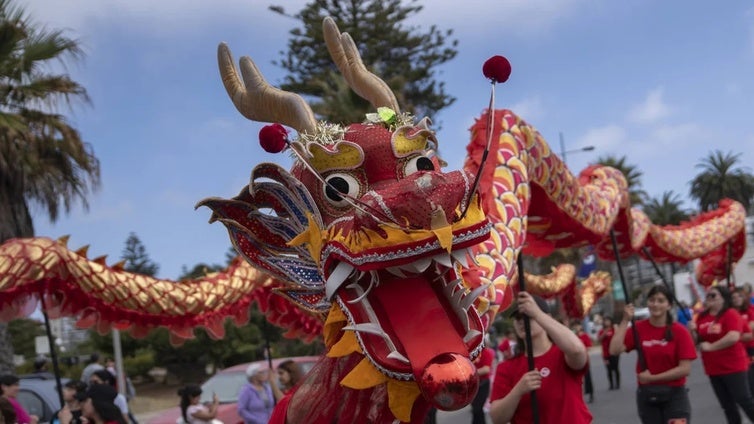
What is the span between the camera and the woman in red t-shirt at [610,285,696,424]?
5.64 metres

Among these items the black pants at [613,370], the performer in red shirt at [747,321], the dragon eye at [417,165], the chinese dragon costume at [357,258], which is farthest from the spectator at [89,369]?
the black pants at [613,370]

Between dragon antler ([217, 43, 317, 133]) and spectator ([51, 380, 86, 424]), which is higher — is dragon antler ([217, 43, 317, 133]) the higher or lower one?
the higher one

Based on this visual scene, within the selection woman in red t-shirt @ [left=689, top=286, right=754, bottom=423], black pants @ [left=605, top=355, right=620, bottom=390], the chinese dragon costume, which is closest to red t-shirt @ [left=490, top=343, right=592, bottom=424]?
the chinese dragon costume

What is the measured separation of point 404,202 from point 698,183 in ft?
163

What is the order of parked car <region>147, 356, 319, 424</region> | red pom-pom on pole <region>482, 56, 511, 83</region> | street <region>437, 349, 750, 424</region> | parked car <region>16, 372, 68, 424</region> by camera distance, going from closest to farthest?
red pom-pom on pole <region>482, 56, 511, 83</region>, parked car <region>16, 372, 68, 424</region>, parked car <region>147, 356, 319, 424</region>, street <region>437, 349, 750, 424</region>

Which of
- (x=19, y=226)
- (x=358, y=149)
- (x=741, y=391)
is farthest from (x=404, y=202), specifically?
(x=19, y=226)

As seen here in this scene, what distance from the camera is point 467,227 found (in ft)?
9.44

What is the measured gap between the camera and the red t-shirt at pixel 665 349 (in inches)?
223

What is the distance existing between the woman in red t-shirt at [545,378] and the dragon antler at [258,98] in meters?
1.45

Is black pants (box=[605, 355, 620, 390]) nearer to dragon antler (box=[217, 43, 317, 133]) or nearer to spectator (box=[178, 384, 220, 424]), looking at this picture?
spectator (box=[178, 384, 220, 424])

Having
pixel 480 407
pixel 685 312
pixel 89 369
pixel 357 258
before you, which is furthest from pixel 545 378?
pixel 89 369

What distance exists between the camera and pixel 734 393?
6.96m

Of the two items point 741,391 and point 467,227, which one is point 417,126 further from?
point 741,391

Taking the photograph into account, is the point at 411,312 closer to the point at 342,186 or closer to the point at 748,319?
the point at 342,186
